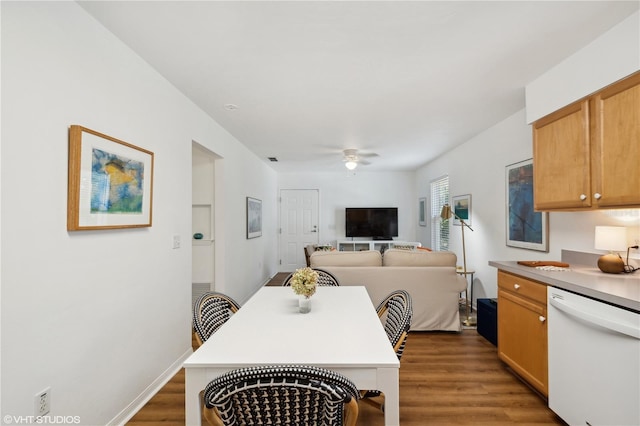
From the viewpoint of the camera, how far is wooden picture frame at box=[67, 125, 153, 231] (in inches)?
68.2

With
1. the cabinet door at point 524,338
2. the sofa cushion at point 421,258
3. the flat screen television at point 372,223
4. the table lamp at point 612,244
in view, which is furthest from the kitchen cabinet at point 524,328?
the flat screen television at point 372,223

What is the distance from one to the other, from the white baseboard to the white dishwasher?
273 cm

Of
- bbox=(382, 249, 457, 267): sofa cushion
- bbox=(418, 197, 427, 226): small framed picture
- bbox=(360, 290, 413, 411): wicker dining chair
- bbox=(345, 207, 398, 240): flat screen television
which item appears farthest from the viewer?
bbox=(345, 207, 398, 240): flat screen television

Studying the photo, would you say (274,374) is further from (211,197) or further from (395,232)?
(395,232)

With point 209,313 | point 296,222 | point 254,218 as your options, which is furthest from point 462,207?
point 209,313

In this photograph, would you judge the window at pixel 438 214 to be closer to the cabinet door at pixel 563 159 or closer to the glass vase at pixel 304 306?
the cabinet door at pixel 563 159

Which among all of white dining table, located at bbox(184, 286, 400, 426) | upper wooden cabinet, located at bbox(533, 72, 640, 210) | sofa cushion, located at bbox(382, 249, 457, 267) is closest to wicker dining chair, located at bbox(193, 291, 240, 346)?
white dining table, located at bbox(184, 286, 400, 426)

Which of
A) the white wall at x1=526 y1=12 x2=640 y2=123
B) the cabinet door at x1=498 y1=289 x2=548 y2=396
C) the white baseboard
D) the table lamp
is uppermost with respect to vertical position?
the white wall at x1=526 y1=12 x2=640 y2=123

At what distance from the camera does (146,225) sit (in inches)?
93.9

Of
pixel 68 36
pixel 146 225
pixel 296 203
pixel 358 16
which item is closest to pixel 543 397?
pixel 358 16

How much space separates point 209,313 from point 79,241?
80 cm

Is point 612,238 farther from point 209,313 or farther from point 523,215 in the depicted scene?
point 209,313

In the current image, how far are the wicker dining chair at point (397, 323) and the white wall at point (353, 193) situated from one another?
5818 millimetres

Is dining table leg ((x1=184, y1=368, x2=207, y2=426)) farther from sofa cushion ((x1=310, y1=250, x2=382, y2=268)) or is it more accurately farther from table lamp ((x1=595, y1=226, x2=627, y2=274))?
sofa cushion ((x1=310, y1=250, x2=382, y2=268))
